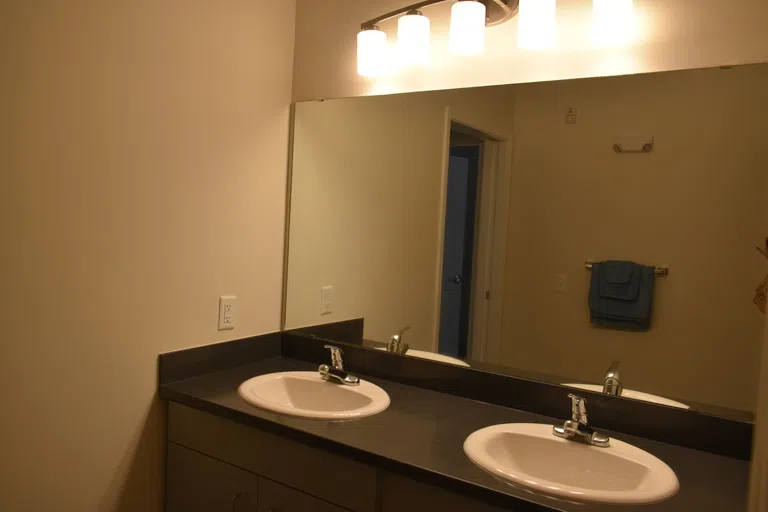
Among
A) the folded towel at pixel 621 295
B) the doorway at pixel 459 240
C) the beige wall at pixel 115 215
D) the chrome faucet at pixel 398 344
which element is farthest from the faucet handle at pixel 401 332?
the folded towel at pixel 621 295

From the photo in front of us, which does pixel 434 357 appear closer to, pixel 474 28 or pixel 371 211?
pixel 371 211

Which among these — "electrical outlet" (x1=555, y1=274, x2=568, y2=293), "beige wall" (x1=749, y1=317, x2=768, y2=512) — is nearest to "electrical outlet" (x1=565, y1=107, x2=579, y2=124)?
"electrical outlet" (x1=555, y1=274, x2=568, y2=293)

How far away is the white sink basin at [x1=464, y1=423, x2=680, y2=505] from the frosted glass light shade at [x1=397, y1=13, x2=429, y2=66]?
3.58ft

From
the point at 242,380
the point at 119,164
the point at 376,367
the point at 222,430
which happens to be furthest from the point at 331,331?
the point at 119,164

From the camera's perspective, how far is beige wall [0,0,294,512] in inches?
53.3

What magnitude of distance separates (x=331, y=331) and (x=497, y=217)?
0.75 meters

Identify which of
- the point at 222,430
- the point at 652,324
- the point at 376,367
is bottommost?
the point at 222,430

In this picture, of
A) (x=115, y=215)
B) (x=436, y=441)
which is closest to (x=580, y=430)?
(x=436, y=441)

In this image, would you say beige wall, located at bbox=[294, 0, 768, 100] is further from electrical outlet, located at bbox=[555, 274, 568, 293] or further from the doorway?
electrical outlet, located at bbox=[555, 274, 568, 293]

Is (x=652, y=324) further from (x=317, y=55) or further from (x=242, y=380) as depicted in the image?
(x=317, y=55)

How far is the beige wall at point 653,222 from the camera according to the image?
135 centimetres

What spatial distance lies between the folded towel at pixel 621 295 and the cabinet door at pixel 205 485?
1019 millimetres

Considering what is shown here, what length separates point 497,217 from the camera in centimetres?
168

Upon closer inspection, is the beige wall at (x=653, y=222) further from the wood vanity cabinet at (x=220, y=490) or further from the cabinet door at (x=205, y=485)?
the cabinet door at (x=205, y=485)
